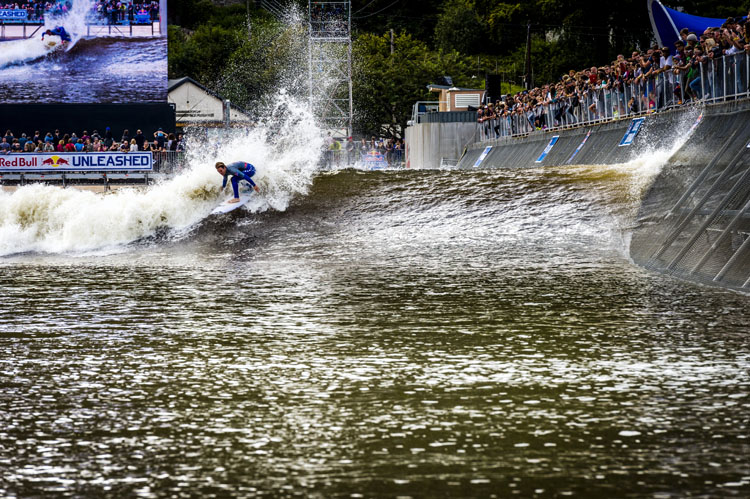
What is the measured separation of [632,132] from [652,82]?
138cm

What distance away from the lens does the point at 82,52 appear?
44.1 metres

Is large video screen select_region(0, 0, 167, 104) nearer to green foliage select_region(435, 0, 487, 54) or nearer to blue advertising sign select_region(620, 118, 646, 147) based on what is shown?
blue advertising sign select_region(620, 118, 646, 147)

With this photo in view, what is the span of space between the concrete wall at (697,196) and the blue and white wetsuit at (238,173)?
8.93 m

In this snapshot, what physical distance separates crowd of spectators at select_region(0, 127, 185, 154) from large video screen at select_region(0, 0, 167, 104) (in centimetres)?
259

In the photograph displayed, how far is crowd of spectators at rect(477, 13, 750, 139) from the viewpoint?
19.4m

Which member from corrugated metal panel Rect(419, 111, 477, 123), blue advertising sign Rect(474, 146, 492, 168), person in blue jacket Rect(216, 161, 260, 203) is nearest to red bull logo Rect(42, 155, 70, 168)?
person in blue jacket Rect(216, 161, 260, 203)

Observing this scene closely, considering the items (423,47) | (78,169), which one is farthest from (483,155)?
(423,47)

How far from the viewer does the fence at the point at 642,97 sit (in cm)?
1911

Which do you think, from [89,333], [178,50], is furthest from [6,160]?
[178,50]

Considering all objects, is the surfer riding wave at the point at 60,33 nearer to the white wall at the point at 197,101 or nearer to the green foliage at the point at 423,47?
the green foliage at the point at 423,47

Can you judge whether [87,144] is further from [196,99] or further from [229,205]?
[196,99]

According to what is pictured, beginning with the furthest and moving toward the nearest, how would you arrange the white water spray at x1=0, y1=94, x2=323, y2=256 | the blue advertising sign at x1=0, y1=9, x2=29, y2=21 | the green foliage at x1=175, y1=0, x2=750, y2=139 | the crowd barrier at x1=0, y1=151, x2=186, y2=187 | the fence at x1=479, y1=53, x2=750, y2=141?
the green foliage at x1=175, y1=0, x2=750, y2=139 < the blue advertising sign at x1=0, y1=9, x2=29, y2=21 < the crowd barrier at x1=0, y1=151, x2=186, y2=187 < the white water spray at x1=0, y1=94, x2=323, y2=256 < the fence at x1=479, y1=53, x2=750, y2=141

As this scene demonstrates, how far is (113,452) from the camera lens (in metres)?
6.07

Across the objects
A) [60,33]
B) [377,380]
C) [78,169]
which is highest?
[60,33]
